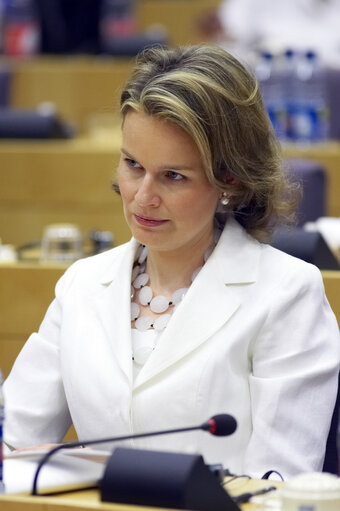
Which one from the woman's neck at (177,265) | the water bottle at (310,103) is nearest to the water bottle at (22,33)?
the water bottle at (310,103)

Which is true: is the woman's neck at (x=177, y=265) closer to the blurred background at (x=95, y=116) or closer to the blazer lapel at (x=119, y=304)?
the blazer lapel at (x=119, y=304)

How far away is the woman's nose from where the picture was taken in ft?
6.05

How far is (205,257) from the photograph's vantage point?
6.57 ft

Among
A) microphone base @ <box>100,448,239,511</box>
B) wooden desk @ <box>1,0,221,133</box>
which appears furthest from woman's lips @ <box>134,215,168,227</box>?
wooden desk @ <box>1,0,221,133</box>

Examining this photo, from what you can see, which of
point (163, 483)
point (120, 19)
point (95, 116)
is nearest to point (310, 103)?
point (95, 116)

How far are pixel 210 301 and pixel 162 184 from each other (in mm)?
217

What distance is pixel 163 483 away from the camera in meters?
1.35

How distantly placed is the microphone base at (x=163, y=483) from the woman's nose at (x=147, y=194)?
55 centimetres

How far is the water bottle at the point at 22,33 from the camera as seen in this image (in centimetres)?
744

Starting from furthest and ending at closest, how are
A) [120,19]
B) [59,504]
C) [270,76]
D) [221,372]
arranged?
[120,19], [270,76], [221,372], [59,504]

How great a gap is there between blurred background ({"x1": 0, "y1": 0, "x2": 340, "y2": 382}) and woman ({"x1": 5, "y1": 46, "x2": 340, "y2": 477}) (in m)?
0.27

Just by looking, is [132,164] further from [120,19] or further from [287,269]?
[120,19]

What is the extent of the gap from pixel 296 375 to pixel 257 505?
39 centimetres

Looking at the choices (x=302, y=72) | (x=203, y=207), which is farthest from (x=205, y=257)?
(x=302, y=72)
